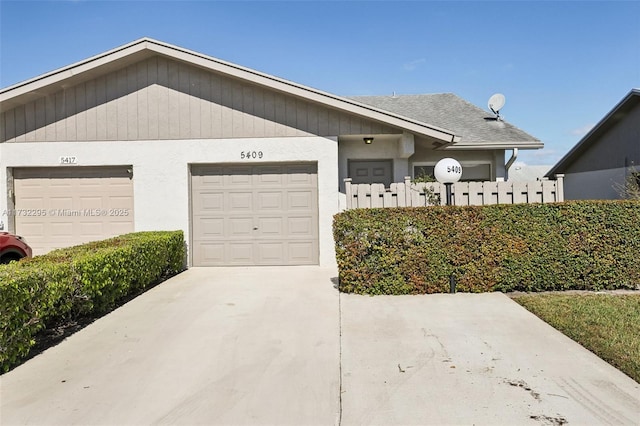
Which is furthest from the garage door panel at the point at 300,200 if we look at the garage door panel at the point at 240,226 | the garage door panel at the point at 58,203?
the garage door panel at the point at 58,203

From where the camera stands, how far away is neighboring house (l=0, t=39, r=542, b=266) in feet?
31.7

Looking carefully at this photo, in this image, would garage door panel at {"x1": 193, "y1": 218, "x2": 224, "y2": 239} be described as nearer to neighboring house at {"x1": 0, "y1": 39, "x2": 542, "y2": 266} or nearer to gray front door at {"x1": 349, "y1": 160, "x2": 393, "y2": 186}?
neighboring house at {"x1": 0, "y1": 39, "x2": 542, "y2": 266}

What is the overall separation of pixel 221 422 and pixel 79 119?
9051 millimetres

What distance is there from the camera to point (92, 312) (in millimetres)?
6039

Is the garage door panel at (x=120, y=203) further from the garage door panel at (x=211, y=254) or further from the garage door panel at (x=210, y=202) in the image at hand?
the garage door panel at (x=211, y=254)

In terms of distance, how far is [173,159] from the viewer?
973cm

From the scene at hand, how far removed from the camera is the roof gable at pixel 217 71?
907 cm

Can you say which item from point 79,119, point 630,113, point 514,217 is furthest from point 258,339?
point 630,113

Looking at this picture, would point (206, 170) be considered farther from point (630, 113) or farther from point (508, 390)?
point (630, 113)

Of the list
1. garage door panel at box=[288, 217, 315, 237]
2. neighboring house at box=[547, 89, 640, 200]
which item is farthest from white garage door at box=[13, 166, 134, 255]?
neighboring house at box=[547, 89, 640, 200]

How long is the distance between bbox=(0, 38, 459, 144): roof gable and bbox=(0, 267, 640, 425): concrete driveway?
14.3ft

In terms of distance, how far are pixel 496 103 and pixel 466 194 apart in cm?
633

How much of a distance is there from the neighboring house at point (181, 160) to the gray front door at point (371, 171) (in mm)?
838

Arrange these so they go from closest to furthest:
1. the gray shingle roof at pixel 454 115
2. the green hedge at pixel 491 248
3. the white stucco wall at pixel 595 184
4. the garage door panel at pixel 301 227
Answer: the green hedge at pixel 491 248 → the garage door panel at pixel 301 227 → the gray shingle roof at pixel 454 115 → the white stucco wall at pixel 595 184
